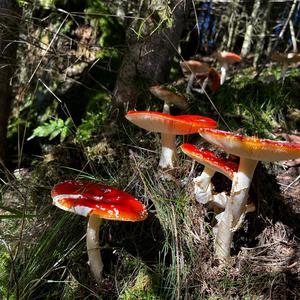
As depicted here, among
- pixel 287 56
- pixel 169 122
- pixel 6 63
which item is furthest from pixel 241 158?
pixel 287 56

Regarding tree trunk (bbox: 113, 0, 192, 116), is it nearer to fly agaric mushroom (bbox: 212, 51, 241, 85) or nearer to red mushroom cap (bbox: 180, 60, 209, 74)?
red mushroom cap (bbox: 180, 60, 209, 74)

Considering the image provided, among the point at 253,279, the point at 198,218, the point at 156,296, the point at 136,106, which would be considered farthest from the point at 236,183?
the point at 136,106

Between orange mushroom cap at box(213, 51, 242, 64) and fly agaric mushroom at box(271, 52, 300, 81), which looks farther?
orange mushroom cap at box(213, 51, 242, 64)

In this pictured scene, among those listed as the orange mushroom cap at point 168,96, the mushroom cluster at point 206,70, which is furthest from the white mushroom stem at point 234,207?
the mushroom cluster at point 206,70

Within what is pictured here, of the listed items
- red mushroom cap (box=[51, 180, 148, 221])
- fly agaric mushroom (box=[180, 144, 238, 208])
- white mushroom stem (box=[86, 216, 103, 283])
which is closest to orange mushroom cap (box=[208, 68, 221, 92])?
fly agaric mushroom (box=[180, 144, 238, 208])

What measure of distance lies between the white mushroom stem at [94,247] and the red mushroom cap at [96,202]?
19 cm

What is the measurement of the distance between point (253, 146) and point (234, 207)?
66cm

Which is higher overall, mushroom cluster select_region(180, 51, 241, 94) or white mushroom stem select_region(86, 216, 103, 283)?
mushroom cluster select_region(180, 51, 241, 94)

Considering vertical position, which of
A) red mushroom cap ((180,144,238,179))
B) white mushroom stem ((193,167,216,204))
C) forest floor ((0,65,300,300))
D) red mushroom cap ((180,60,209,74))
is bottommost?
forest floor ((0,65,300,300))

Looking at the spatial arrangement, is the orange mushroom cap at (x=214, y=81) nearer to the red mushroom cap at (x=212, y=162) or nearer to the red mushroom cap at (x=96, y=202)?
the red mushroom cap at (x=212, y=162)

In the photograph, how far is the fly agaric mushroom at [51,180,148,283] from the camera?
2.19m

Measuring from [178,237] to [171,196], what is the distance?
36 centimetres

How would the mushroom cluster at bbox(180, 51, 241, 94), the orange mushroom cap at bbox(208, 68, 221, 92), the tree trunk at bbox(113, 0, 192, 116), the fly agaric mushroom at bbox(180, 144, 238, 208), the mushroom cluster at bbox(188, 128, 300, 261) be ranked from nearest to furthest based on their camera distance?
the mushroom cluster at bbox(188, 128, 300, 261)
the fly agaric mushroom at bbox(180, 144, 238, 208)
the tree trunk at bbox(113, 0, 192, 116)
the orange mushroom cap at bbox(208, 68, 221, 92)
the mushroom cluster at bbox(180, 51, 241, 94)

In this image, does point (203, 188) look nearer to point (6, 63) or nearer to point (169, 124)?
point (169, 124)
